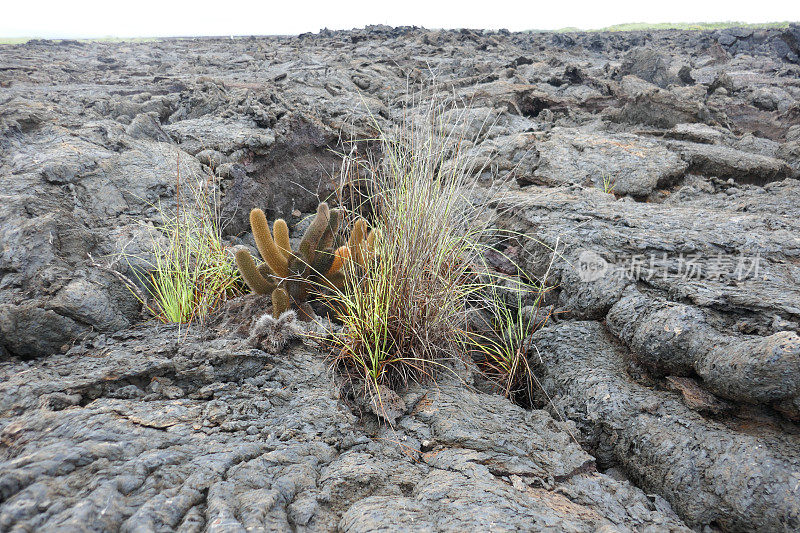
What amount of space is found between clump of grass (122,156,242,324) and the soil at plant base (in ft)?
0.31

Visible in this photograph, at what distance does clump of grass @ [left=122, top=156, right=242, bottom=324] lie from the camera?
2.23 m

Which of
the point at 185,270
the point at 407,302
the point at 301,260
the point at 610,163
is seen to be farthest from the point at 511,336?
the point at 610,163

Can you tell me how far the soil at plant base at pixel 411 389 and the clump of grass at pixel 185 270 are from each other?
9cm

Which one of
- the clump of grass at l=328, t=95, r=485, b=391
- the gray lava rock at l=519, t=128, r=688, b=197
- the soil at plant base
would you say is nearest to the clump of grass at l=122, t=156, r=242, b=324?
the soil at plant base

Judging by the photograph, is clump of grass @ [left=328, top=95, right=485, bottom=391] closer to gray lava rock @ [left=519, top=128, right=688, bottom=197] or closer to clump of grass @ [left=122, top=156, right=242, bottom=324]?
clump of grass @ [left=122, top=156, right=242, bottom=324]

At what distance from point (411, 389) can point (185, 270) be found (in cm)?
131

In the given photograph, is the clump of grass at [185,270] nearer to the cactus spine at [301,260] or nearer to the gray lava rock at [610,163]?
the cactus spine at [301,260]

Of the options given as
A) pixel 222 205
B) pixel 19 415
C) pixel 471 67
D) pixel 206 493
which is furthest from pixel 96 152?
pixel 471 67

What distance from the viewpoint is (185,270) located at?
2293 mm

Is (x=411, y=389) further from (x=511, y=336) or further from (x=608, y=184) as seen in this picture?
(x=608, y=184)

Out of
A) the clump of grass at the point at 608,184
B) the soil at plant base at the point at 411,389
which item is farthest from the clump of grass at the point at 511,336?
the clump of grass at the point at 608,184

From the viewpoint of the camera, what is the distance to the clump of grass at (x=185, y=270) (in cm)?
223

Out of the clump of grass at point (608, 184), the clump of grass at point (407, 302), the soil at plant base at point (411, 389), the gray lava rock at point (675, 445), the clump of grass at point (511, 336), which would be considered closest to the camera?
the soil at plant base at point (411, 389)

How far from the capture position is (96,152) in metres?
2.86
